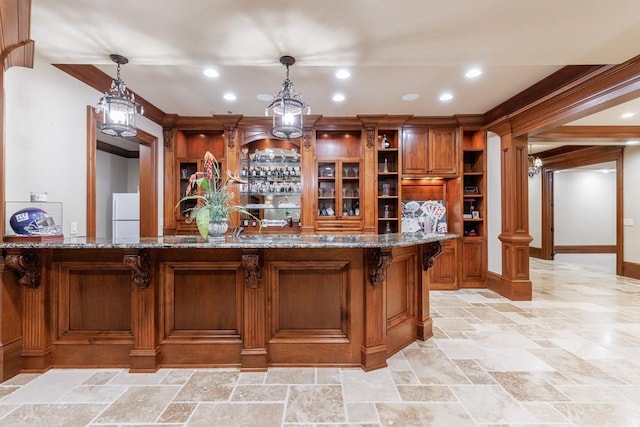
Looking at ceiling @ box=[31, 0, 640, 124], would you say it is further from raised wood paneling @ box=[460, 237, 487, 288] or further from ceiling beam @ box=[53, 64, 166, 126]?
raised wood paneling @ box=[460, 237, 487, 288]

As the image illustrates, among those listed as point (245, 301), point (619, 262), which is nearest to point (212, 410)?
point (245, 301)

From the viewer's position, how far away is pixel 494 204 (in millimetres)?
4910

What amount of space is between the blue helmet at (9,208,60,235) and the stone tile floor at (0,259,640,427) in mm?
1136

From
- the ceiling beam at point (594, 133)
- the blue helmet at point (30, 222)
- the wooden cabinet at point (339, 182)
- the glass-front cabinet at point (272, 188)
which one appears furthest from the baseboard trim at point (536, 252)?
the blue helmet at point (30, 222)

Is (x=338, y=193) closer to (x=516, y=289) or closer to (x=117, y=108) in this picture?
(x=516, y=289)

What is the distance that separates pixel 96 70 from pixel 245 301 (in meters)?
3.06

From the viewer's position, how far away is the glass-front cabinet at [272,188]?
5.20 metres

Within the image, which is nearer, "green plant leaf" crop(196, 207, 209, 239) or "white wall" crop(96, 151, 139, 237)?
"green plant leaf" crop(196, 207, 209, 239)

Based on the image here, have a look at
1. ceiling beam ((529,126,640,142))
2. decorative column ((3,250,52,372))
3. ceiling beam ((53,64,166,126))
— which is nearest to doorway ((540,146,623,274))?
ceiling beam ((529,126,640,142))

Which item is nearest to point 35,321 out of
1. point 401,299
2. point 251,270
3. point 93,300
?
point 93,300

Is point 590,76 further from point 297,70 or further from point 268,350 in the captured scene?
point 268,350

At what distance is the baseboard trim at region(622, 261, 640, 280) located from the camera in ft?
19.2

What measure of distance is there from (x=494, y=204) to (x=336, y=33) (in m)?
3.98

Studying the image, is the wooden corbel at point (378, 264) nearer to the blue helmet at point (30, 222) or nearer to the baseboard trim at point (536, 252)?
the blue helmet at point (30, 222)
